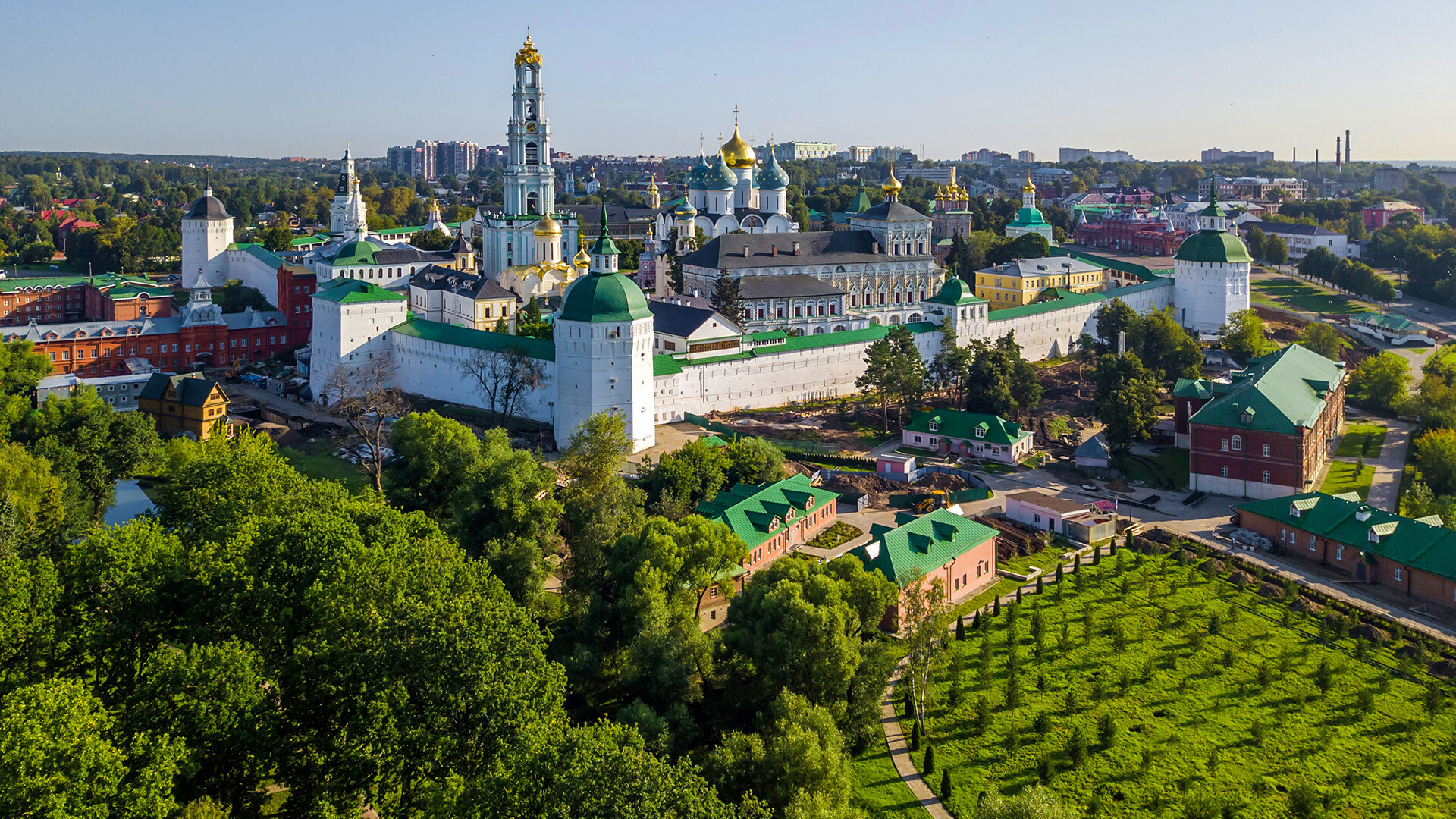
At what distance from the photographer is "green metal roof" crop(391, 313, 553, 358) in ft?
117

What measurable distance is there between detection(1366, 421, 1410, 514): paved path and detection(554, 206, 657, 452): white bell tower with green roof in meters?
19.5

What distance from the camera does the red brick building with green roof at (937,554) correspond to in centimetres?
2334

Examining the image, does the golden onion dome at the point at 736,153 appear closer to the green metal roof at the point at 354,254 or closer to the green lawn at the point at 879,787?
the green metal roof at the point at 354,254

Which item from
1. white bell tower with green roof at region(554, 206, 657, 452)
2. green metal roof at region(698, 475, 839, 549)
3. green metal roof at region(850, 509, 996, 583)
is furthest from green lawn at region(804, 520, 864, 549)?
white bell tower with green roof at region(554, 206, 657, 452)

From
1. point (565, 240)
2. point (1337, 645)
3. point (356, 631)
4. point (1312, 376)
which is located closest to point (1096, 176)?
point (565, 240)

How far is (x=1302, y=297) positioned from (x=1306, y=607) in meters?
46.2

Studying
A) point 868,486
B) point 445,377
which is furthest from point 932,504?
point 445,377

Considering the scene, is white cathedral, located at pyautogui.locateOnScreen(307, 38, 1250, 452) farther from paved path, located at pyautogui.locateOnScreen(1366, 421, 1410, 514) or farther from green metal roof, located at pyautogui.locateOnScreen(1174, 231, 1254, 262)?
paved path, located at pyautogui.locateOnScreen(1366, 421, 1410, 514)

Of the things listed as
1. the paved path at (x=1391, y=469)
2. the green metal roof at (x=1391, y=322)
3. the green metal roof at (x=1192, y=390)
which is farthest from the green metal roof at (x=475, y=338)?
the green metal roof at (x=1391, y=322)

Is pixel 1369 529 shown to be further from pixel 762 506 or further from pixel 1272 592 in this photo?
pixel 762 506

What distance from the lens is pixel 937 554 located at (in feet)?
79.9

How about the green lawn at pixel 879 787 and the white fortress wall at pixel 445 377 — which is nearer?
the green lawn at pixel 879 787

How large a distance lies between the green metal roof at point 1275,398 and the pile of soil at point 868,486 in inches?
336

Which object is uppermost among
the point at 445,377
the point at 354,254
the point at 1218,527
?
the point at 354,254
